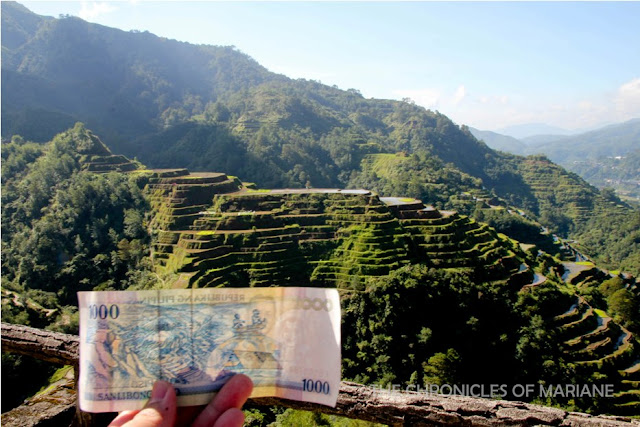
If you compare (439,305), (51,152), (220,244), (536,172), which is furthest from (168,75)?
(439,305)

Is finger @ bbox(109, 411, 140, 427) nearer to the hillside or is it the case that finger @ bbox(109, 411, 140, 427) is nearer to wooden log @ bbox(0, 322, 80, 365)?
wooden log @ bbox(0, 322, 80, 365)

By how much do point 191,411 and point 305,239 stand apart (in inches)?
942

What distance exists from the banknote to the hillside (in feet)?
50.9

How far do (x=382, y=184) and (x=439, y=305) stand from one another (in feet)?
115

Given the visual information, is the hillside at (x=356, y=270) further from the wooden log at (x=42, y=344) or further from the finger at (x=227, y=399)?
the finger at (x=227, y=399)

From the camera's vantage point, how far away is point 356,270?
909 inches

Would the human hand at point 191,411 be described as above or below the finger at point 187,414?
above

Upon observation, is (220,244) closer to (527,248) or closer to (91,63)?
(527,248)

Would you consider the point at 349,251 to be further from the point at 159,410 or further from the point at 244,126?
the point at 244,126

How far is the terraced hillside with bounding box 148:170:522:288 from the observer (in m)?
22.8

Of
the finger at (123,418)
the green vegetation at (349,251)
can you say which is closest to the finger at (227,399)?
the finger at (123,418)

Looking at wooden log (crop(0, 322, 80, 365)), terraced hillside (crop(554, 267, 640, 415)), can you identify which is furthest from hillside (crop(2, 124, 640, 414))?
wooden log (crop(0, 322, 80, 365))

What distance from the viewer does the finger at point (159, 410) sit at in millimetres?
1493

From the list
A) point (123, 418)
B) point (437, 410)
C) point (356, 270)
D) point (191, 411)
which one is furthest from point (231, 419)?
point (356, 270)
